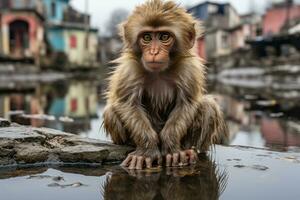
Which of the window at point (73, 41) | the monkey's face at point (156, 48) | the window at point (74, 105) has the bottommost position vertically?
the window at point (74, 105)

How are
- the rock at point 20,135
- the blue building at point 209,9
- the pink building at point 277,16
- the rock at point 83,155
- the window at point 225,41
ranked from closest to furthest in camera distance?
the rock at point 83,155 < the rock at point 20,135 < the pink building at point 277,16 < the window at point 225,41 < the blue building at point 209,9

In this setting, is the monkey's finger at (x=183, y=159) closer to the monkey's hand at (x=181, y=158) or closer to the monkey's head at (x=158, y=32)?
the monkey's hand at (x=181, y=158)

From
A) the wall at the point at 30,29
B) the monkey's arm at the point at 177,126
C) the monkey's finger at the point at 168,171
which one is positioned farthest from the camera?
the wall at the point at 30,29

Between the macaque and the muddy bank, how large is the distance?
0.61ft

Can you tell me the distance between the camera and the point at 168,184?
325 cm

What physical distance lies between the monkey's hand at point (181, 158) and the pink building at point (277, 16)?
44244 millimetres

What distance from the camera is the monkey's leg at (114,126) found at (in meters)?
4.11

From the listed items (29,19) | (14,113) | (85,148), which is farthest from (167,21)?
(29,19)

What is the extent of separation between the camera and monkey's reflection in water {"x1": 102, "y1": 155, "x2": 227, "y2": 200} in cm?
298

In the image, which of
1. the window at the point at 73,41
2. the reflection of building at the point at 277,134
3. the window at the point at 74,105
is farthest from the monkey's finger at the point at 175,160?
the window at the point at 73,41

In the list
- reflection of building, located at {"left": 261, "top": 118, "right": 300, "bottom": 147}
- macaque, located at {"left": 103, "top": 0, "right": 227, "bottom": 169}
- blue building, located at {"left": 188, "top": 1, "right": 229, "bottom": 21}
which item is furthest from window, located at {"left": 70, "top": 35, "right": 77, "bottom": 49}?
macaque, located at {"left": 103, "top": 0, "right": 227, "bottom": 169}

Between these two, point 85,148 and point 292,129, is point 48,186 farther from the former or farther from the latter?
point 292,129

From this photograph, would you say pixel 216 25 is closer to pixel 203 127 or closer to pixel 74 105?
pixel 74 105

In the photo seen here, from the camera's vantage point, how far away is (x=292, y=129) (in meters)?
6.76
